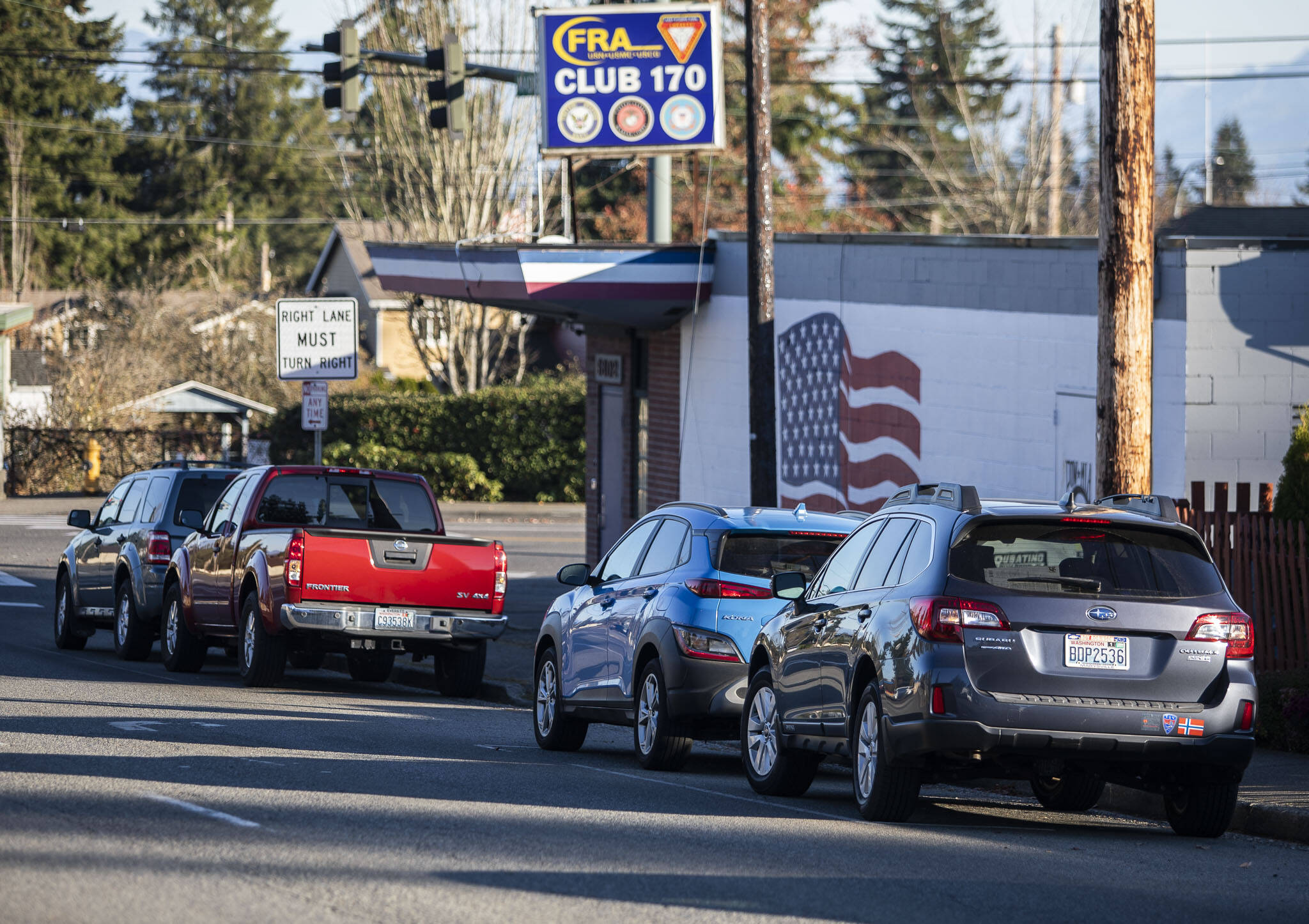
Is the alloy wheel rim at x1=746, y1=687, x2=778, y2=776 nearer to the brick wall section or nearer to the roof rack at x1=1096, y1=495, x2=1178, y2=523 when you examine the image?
the roof rack at x1=1096, y1=495, x2=1178, y2=523

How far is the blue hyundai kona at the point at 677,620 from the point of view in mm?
11227

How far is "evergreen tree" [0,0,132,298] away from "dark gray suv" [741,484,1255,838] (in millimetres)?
61090

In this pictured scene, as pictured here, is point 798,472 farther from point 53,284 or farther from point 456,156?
point 53,284

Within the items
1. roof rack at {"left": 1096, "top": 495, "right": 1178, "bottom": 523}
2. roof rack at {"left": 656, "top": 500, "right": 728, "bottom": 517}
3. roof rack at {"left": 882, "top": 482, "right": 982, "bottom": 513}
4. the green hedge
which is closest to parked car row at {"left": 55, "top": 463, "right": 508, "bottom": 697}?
roof rack at {"left": 656, "top": 500, "right": 728, "bottom": 517}

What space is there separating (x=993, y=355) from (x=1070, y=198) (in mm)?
45684

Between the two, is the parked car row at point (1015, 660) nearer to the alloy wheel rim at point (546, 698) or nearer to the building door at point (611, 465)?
the alloy wheel rim at point (546, 698)

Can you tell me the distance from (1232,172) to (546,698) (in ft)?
269

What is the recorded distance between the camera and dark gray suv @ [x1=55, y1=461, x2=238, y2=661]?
1859 cm

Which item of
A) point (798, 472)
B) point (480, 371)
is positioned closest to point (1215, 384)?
point (798, 472)

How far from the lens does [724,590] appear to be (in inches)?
445

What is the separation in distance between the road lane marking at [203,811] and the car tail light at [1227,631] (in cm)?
461

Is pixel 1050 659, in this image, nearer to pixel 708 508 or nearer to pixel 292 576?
pixel 708 508

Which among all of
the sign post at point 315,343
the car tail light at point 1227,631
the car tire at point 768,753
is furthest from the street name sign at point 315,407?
the car tail light at point 1227,631

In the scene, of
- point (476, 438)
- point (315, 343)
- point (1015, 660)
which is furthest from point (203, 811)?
point (476, 438)
